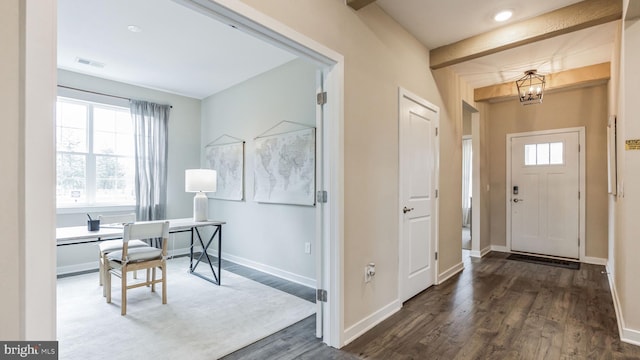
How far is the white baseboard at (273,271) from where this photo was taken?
142 inches

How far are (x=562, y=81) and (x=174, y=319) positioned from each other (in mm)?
5614

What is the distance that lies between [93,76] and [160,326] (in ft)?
12.2

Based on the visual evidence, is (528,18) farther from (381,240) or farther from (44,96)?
(44,96)

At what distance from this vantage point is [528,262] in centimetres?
456

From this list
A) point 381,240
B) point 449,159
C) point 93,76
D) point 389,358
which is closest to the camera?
point 389,358

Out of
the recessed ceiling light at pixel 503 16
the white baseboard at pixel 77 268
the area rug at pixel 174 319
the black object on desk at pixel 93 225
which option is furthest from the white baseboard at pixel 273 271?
the recessed ceiling light at pixel 503 16

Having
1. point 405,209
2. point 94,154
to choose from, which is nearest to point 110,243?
point 94,154

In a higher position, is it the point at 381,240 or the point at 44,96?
the point at 44,96

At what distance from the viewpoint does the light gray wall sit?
4172 mm

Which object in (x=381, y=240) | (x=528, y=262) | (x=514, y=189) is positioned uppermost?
(x=514, y=189)

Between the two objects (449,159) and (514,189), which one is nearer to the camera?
(449,159)

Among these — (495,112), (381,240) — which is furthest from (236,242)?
(495,112)

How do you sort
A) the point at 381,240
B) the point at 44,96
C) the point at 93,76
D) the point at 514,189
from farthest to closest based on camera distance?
1. the point at 514,189
2. the point at 93,76
3. the point at 381,240
4. the point at 44,96

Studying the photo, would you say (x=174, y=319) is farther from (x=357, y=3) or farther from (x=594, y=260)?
(x=594, y=260)
